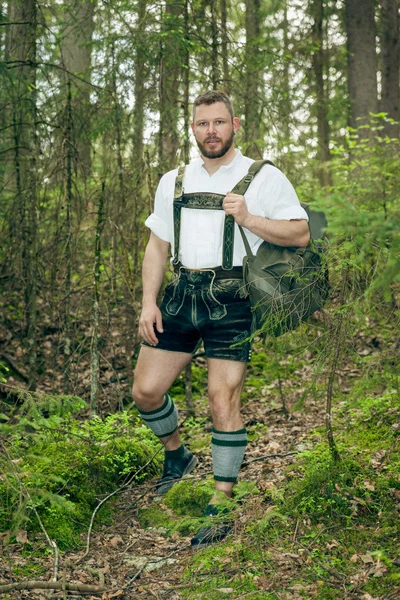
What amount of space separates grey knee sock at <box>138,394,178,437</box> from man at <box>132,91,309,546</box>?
199 mm

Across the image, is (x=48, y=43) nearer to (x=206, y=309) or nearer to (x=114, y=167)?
(x=114, y=167)

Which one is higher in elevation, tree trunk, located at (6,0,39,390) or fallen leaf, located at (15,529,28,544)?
tree trunk, located at (6,0,39,390)

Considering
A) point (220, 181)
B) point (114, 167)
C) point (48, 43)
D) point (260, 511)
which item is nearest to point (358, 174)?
point (114, 167)

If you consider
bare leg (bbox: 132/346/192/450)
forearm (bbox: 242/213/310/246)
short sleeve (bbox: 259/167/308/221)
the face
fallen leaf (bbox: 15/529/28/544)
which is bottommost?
fallen leaf (bbox: 15/529/28/544)

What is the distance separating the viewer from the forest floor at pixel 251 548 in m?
3.32

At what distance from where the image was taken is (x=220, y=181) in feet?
14.2

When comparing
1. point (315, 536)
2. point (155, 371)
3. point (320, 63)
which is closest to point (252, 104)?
point (155, 371)

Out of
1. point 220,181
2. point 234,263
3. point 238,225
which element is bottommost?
point 234,263

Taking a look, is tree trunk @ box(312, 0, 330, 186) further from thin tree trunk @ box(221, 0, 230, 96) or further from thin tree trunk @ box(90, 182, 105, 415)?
thin tree trunk @ box(90, 182, 105, 415)

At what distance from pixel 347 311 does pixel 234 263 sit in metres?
0.86

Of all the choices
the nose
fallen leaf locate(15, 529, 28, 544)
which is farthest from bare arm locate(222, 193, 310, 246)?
fallen leaf locate(15, 529, 28, 544)

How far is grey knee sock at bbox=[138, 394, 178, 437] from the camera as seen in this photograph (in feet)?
15.6

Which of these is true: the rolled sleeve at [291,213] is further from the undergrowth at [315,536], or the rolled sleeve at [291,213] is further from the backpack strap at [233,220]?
the undergrowth at [315,536]

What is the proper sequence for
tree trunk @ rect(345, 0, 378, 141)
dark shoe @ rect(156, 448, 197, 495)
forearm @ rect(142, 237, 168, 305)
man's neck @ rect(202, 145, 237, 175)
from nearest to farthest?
man's neck @ rect(202, 145, 237, 175)
forearm @ rect(142, 237, 168, 305)
dark shoe @ rect(156, 448, 197, 495)
tree trunk @ rect(345, 0, 378, 141)
